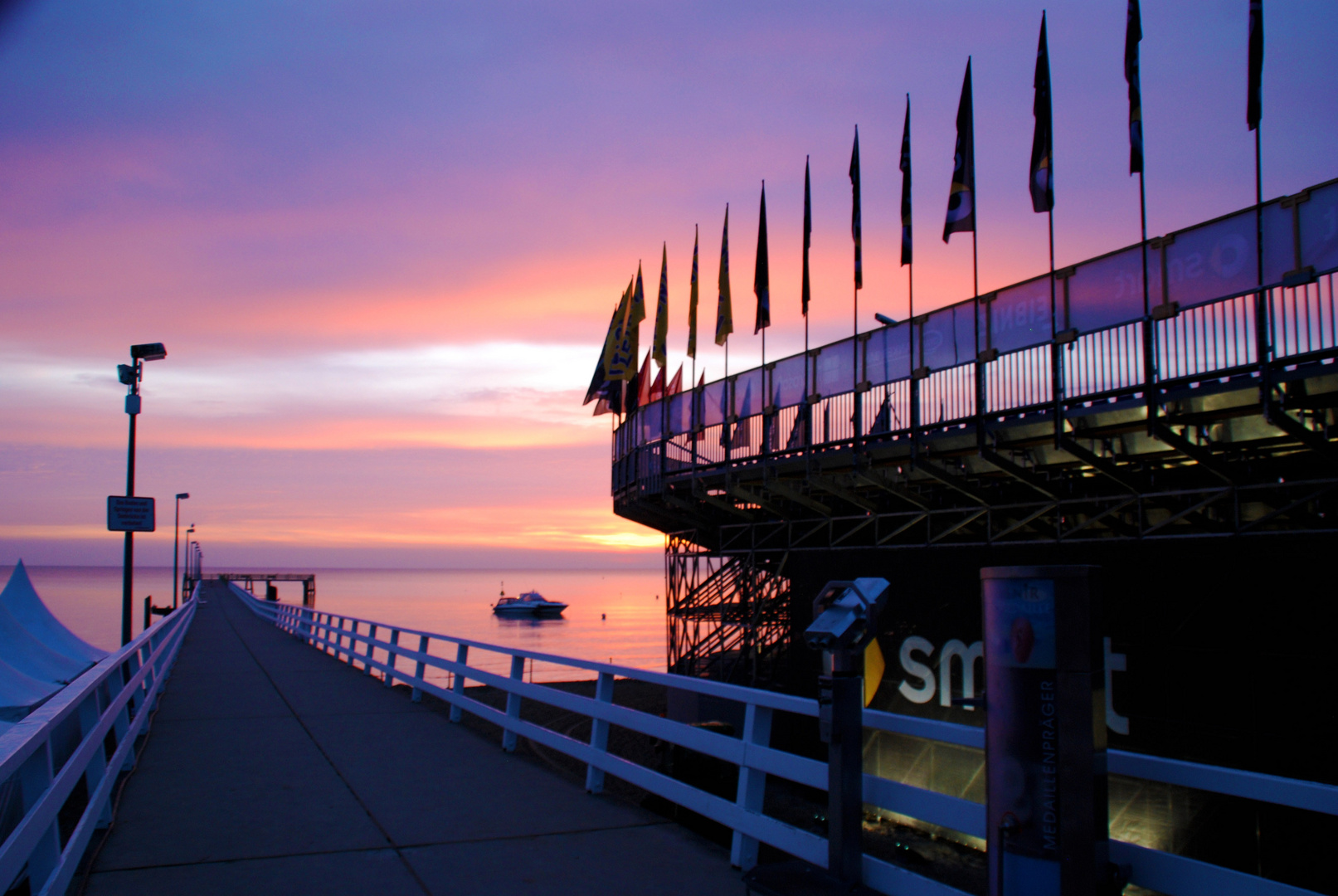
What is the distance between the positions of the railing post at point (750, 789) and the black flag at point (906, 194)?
14.1 meters

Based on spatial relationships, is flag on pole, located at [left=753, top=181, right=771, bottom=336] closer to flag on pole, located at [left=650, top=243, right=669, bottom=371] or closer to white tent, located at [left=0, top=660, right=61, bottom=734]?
flag on pole, located at [left=650, top=243, right=669, bottom=371]

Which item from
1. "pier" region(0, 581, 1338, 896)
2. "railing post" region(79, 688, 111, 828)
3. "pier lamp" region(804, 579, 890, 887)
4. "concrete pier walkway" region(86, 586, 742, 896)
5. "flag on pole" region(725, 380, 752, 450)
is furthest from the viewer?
"flag on pole" region(725, 380, 752, 450)

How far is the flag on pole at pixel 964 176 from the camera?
1722cm

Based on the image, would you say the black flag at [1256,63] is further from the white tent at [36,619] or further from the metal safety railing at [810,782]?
the white tent at [36,619]

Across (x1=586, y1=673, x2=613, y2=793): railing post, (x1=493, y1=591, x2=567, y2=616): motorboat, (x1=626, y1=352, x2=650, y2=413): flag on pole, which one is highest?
→ (x1=626, y1=352, x2=650, y2=413): flag on pole

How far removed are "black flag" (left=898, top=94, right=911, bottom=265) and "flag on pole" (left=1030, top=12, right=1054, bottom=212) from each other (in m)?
3.06

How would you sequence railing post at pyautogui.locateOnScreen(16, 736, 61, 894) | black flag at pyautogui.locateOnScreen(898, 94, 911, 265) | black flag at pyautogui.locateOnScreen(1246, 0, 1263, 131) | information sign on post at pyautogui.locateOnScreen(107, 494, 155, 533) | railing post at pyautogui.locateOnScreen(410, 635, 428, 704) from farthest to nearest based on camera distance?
information sign on post at pyautogui.locateOnScreen(107, 494, 155, 533)
black flag at pyautogui.locateOnScreen(898, 94, 911, 265)
railing post at pyautogui.locateOnScreen(410, 635, 428, 704)
black flag at pyautogui.locateOnScreen(1246, 0, 1263, 131)
railing post at pyautogui.locateOnScreen(16, 736, 61, 894)

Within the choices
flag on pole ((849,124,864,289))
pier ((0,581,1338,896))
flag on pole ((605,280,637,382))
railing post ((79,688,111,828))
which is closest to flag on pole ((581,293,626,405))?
flag on pole ((605,280,637,382))

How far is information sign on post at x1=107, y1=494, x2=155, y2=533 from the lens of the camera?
2197cm

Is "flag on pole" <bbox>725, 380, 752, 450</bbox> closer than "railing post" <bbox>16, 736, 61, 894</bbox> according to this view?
No

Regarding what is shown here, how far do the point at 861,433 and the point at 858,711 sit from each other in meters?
13.4

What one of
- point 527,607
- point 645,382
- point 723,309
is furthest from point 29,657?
point 527,607

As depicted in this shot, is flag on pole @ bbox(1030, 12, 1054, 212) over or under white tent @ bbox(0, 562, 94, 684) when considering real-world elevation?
over

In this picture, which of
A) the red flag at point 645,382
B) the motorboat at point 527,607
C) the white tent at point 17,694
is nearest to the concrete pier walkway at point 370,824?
the white tent at point 17,694
